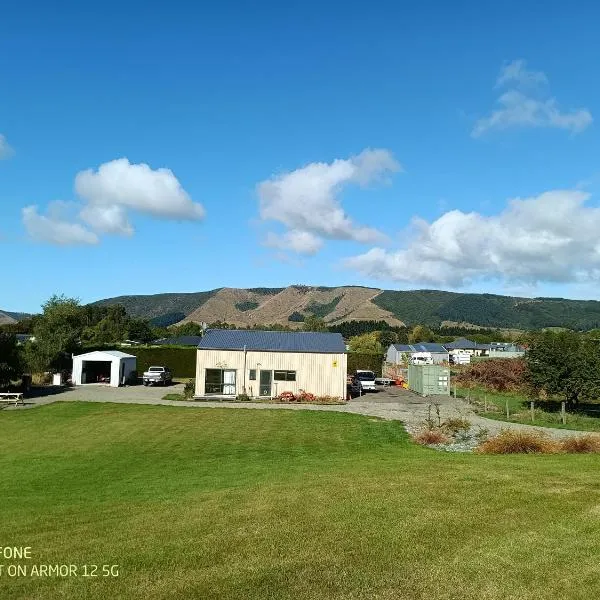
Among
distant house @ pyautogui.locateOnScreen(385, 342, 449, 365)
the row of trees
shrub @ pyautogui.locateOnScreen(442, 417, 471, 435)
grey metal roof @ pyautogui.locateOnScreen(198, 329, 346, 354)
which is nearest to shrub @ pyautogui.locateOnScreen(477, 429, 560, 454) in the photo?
shrub @ pyautogui.locateOnScreen(442, 417, 471, 435)

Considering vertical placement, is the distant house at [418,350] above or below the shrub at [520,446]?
above

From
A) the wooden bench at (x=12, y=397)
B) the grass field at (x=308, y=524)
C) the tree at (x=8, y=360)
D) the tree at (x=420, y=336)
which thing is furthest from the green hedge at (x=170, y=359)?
the tree at (x=420, y=336)

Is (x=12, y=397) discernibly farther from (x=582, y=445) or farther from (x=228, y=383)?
(x=582, y=445)

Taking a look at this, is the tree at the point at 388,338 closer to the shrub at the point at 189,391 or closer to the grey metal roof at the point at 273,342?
the grey metal roof at the point at 273,342

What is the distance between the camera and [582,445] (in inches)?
619

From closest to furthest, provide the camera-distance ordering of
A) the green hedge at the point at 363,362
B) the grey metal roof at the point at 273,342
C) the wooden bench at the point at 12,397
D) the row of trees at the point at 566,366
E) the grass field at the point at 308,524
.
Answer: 1. the grass field at the point at 308,524
2. the row of trees at the point at 566,366
3. the wooden bench at the point at 12,397
4. the grey metal roof at the point at 273,342
5. the green hedge at the point at 363,362

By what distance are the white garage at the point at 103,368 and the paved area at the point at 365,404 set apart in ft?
5.14

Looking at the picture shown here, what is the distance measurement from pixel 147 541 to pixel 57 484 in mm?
6699

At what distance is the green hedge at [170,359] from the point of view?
53.1 meters

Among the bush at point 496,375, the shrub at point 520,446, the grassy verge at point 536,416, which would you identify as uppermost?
the bush at point 496,375

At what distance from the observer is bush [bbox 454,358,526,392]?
43.9 metres

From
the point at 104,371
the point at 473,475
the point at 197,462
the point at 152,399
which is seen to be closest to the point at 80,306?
the point at 104,371

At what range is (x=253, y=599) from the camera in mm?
5578

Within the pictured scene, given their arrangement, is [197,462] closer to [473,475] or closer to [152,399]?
[473,475]
